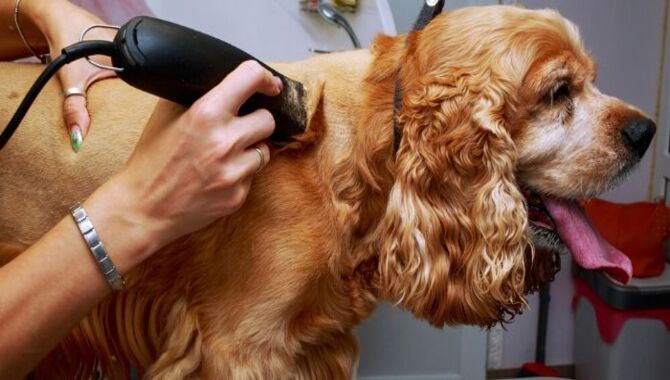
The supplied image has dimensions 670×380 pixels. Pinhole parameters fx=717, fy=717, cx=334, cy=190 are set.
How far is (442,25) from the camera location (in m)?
0.88

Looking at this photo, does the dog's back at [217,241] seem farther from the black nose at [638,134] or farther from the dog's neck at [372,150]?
the black nose at [638,134]

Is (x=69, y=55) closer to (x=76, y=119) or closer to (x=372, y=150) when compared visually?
(x=76, y=119)

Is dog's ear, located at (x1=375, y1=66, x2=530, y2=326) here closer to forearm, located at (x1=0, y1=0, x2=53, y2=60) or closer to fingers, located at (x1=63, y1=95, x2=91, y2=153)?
fingers, located at (x1=63, y1=95, x2=91, y2=153)

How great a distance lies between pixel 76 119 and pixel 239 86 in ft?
0.93

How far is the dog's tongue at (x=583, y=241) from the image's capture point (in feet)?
2.97

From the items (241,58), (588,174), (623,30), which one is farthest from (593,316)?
(241,58)

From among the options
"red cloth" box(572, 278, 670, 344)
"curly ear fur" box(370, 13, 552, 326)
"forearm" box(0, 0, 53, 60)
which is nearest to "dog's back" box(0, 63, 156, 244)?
"forearm" box(0, 0, 53, 60)

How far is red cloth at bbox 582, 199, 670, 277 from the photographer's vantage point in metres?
1.89

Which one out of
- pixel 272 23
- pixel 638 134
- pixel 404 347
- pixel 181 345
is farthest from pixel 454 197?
pixel 404 347

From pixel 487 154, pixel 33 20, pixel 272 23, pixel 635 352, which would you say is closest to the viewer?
pixel 487 154

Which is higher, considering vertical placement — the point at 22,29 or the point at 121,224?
the point at 22,29

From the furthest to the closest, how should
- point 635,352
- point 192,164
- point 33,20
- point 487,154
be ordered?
point 635,352
point 33,20
point 487,154
point 192,164

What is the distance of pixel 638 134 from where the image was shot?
92 cm

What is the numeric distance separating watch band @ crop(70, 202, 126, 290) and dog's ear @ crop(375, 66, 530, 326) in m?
0.33
